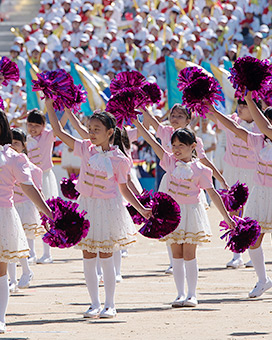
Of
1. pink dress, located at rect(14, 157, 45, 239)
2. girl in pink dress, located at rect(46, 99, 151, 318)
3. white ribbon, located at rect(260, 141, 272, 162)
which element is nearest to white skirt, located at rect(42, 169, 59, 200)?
pink dress, located at rect(14, 157, 45, 239)

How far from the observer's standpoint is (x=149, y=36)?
20938 millimetres

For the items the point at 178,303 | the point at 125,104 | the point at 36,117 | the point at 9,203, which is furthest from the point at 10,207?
the point at 36,117

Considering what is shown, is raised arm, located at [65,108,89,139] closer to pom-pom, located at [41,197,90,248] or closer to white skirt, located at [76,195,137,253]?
white skirt, located at [76,195,137,253]

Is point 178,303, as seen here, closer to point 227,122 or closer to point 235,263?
point 227,122

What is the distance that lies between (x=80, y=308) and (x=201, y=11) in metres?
16.3

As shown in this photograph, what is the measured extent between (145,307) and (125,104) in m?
1.53

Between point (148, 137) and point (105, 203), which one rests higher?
point (148, 137)

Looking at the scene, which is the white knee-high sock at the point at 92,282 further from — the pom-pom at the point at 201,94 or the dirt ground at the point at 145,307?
the pom-pom at the point at 201,94

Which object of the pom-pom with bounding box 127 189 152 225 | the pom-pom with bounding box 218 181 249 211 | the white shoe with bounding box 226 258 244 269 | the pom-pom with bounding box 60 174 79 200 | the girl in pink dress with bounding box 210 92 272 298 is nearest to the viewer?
the pom-pom with bounding box 127 189 152 225

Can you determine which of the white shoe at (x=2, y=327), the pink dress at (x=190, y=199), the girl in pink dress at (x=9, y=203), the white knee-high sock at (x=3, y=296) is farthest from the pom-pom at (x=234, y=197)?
the white shoe at (x=2, y=327)

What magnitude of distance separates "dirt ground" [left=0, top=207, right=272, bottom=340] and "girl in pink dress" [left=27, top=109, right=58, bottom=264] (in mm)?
787

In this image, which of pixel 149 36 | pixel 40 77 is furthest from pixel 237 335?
pixel 149 36

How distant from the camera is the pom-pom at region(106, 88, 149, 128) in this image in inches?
264

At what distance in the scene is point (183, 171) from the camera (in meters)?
6.89
